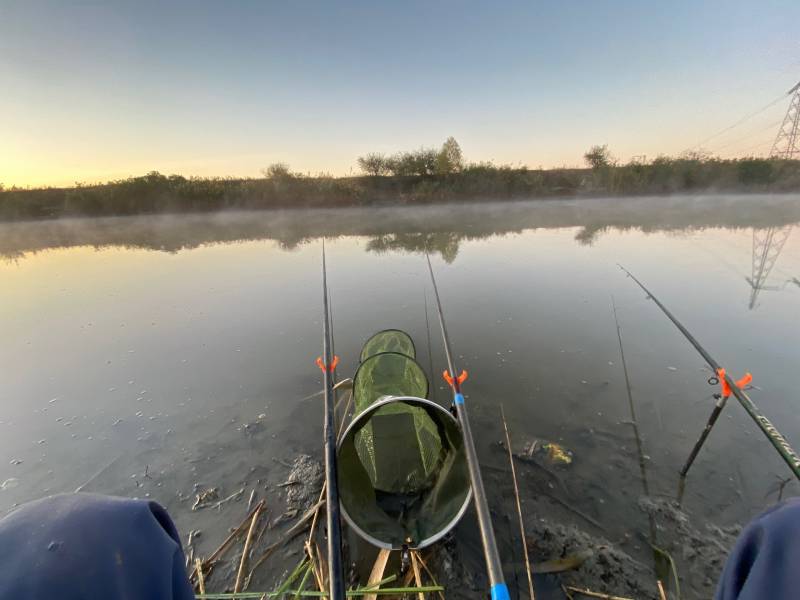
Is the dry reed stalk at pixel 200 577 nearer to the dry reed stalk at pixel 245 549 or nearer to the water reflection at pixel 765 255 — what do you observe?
the dry reed stalk at pixel 245 549

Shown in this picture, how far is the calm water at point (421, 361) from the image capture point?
309cm

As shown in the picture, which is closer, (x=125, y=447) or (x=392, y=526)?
(x=392, y=526)

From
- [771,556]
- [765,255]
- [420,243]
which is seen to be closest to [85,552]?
[771,556]

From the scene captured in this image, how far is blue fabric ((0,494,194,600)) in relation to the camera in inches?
27.8

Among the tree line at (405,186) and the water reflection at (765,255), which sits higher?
the tree line at (405,186)

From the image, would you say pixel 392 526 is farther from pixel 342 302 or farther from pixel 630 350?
pixel 342 302

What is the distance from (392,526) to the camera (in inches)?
92.7

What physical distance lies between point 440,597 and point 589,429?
2.36 m

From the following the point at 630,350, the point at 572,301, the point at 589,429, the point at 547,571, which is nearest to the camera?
the point at 547,571

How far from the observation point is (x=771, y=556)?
79 cm

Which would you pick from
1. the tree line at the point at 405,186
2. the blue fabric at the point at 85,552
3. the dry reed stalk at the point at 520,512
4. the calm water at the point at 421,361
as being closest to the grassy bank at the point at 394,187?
the tree line at the point at 405,186

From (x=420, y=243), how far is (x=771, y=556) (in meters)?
13.7

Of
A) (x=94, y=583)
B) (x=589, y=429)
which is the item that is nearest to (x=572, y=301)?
(x=589, y=429)

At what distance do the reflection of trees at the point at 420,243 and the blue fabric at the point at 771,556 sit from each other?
10.1 metres
